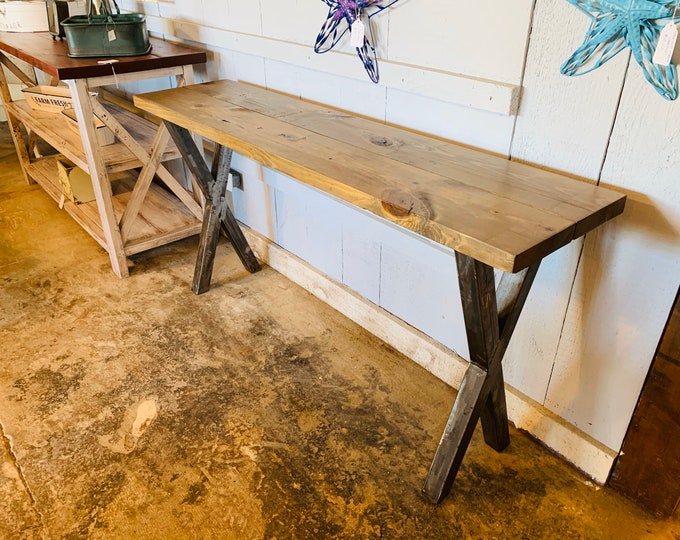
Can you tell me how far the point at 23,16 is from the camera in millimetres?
2826

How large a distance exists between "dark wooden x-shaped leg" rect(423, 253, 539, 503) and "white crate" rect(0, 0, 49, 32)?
279 cm

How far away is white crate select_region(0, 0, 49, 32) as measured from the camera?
2811mm

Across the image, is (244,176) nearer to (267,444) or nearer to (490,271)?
(267,444)

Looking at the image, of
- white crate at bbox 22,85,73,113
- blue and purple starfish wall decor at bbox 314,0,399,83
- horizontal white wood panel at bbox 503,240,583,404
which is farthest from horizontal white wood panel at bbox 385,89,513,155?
white crate at bbox 22,85,73,113

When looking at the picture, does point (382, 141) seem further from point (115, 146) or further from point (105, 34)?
point (115, 146)

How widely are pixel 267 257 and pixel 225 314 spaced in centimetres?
43

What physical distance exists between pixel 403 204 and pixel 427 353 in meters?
0.89

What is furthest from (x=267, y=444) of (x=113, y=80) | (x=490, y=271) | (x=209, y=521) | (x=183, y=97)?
(x=113, y=80)

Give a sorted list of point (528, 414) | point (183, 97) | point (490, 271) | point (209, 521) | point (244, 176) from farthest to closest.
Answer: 1. point (244, 176)
2. point (183, 97)
3. point (528, 414)
4. point (209, 521)
5. point (490, 271)

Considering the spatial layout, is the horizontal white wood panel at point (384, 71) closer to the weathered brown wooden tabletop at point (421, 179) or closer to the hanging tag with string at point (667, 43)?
the weathered brown wooden tabletop at point (421, 179)

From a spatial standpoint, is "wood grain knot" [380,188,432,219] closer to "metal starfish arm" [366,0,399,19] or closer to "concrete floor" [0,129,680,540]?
"metal starfish arm" [366,0,399,19]

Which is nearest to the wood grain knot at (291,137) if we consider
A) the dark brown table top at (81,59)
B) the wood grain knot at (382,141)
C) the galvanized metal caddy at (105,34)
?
the wood grain knot at (382,141)

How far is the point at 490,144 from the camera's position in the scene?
4.85ft

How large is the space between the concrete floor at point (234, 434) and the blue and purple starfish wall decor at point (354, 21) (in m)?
1.00
